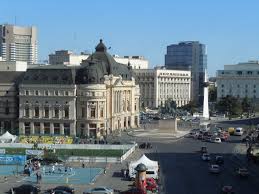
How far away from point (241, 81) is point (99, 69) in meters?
94.6

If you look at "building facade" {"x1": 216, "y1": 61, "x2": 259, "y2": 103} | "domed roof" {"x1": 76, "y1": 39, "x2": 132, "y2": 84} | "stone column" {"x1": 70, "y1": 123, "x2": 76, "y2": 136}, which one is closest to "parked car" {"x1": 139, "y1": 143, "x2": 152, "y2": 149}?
"stone column" {"x1": 70, "y1": 123, "x2": 76, "y2": 136}

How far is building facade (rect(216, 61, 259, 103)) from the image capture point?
182 m

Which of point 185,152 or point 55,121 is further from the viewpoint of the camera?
point 55,121

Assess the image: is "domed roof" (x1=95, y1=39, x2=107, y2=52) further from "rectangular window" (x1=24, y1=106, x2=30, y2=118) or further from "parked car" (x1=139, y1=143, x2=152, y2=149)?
"parked car" (x1=139, y1=143, x2=152, y2=149)

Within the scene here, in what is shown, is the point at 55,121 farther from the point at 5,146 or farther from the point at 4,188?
the point at 4,188

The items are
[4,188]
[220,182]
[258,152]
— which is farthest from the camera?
[258,152]

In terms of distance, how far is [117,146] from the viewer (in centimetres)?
7256

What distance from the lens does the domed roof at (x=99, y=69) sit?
93.9 metres

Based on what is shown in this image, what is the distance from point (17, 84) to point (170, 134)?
2634 cm

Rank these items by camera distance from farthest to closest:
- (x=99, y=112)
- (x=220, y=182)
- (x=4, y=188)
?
(x=99, y=112) → (x=220, y=182) → (x=4, y=188)

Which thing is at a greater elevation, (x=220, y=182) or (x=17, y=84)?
(x=17, y=84)

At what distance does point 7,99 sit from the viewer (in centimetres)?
9838

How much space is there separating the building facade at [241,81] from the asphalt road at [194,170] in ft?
320

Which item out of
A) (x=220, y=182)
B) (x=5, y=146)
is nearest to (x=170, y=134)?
(x=5, y=146)
